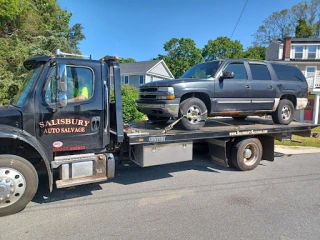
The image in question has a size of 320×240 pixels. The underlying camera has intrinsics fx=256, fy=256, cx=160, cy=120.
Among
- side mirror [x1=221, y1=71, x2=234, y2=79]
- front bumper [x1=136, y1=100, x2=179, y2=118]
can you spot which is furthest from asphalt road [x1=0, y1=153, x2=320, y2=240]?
side mirror [x1=221, y1=71, x2=234, y2=79]

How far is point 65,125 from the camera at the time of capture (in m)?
4.46

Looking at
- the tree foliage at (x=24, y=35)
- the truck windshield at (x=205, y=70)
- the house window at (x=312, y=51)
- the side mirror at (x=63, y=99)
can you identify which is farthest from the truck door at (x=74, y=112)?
the house window at (x=312, y=51)

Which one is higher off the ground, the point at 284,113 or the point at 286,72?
the point at 286,72

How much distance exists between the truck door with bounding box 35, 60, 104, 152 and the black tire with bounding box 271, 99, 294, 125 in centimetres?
508

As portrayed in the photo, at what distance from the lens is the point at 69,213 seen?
13.7 ft

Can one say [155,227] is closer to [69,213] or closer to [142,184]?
[69,213]

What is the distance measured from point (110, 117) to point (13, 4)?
1610 cm

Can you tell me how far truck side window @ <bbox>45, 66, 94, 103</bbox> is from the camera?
426cm

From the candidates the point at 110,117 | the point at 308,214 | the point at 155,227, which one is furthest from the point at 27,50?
the point at 308,214

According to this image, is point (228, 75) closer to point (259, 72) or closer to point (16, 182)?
point (259, 72)

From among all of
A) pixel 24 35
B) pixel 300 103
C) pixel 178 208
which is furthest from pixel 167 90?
pixel 24 35

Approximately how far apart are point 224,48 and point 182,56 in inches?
352

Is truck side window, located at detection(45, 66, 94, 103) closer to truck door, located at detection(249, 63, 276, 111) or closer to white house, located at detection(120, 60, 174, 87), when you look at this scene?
truck door, located at detection(249, 63, 276, 111)

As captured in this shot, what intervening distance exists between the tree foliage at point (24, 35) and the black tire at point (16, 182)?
38.6 feet
